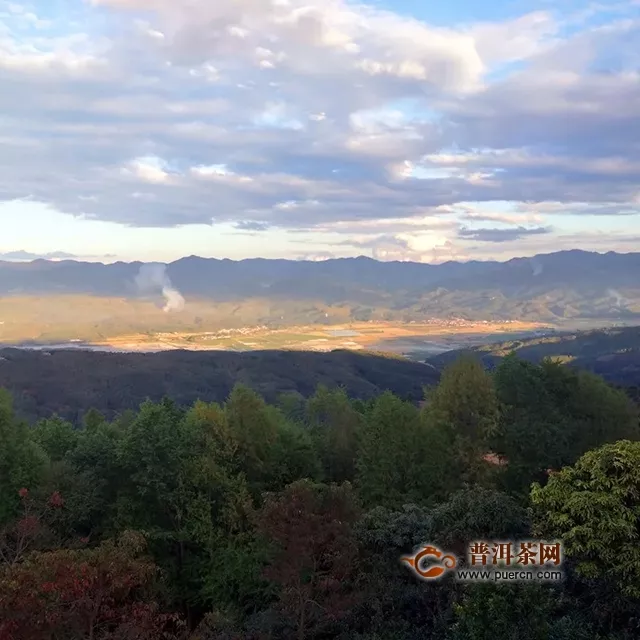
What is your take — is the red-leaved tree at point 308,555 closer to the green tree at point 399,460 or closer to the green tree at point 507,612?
the green tree at point 507,612

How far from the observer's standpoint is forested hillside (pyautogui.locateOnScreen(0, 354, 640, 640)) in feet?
38.3

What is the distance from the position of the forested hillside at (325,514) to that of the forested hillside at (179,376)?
52.2m

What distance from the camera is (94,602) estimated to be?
447 inches

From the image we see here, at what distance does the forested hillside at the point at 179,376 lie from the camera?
297 feet

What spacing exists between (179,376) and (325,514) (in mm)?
92318

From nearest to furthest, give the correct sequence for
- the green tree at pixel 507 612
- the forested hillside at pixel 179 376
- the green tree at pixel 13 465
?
the green tree at pixel 507 612 → the green tree at pixel 13 465 → the forested hillside at pixel 179 376

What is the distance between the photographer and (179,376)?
104 m

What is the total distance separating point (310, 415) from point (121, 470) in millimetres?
17579

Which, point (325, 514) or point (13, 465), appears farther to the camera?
point (13, 465)

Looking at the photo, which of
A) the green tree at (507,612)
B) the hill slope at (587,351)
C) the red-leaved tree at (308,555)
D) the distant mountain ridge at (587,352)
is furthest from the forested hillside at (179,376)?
the green tree at (507,612)

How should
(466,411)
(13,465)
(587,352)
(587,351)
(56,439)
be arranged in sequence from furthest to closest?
(587,351)
(587,352)
(56,439)
(466,411)
(13,465)

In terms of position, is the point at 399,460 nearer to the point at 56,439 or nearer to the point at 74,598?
the point at 74,598

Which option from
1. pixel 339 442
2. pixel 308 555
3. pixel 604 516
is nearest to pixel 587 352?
pixel 339 442

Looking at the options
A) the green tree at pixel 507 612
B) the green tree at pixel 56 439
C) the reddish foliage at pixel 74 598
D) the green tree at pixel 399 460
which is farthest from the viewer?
the green tree at pixel 56 439
